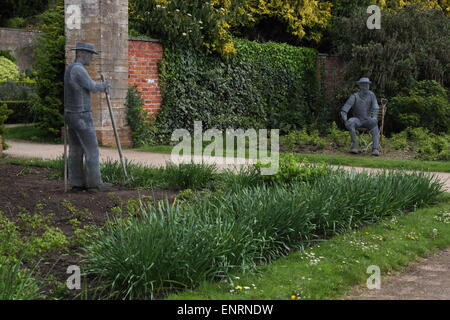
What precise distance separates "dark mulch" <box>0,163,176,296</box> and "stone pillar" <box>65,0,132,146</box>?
399cm

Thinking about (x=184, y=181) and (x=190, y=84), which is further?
(x=190, y=84)

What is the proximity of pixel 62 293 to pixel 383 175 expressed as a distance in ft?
15.7

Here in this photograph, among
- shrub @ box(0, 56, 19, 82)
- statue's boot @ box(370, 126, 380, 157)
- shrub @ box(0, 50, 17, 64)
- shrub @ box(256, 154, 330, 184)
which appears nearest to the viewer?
shrub @ box(256, 154, 330, 184)

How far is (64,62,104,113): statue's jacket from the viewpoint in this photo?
307 inches

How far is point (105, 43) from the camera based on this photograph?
13.1 metres

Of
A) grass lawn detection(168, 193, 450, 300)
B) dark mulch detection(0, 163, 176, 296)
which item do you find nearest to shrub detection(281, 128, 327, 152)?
dark mulch detection(0, 163, 176, 296)

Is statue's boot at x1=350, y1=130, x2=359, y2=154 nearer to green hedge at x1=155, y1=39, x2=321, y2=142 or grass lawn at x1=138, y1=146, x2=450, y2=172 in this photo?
grass lawn at x1=138, y1=146, x2=450, y2=172

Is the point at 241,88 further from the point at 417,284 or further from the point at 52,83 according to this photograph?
the point at 417,284

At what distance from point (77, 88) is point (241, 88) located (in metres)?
9.43

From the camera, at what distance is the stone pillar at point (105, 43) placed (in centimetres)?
1304

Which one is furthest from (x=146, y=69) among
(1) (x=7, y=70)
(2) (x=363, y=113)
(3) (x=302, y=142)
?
(1) (x=7, y=70)

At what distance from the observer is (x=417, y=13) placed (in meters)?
18.3
